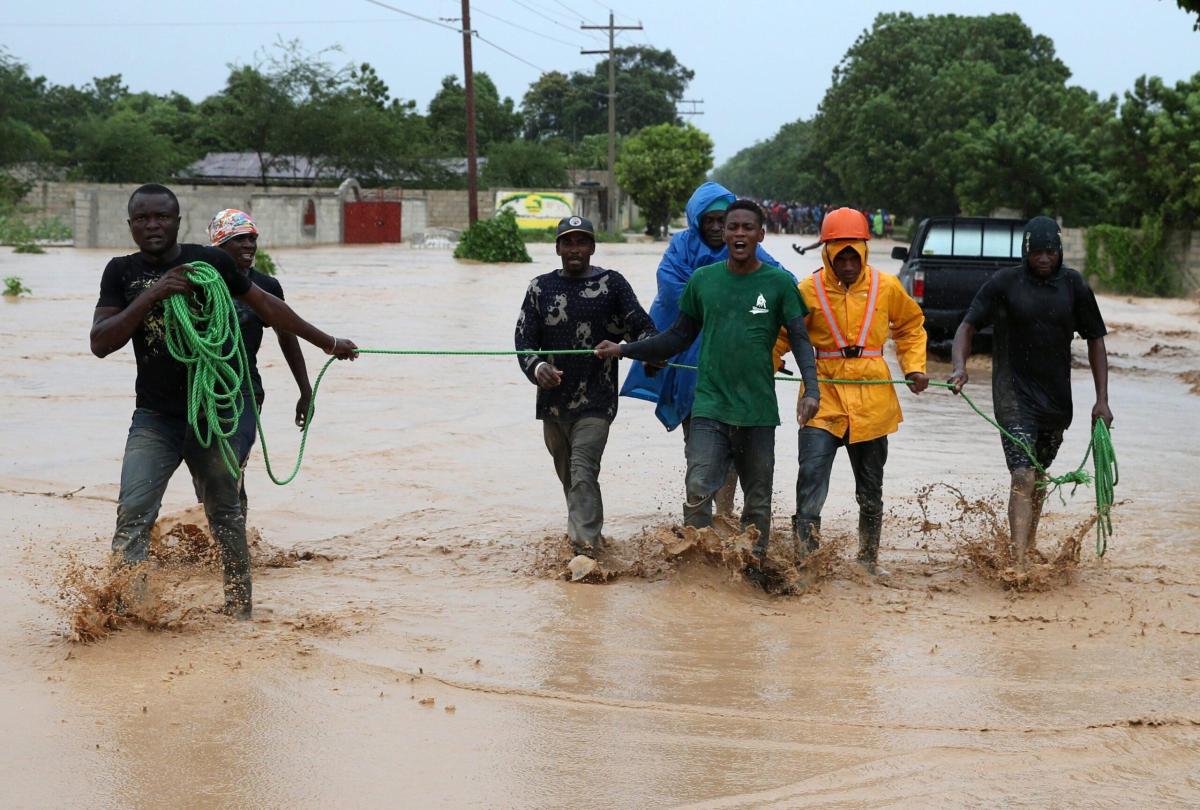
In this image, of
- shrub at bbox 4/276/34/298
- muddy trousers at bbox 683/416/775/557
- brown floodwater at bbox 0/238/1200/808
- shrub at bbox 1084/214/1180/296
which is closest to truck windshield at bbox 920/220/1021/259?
brown floodwater at bbox 0/238/1200/808

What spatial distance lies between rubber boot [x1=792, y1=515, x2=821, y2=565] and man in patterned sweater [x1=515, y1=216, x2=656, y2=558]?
3.18 feet

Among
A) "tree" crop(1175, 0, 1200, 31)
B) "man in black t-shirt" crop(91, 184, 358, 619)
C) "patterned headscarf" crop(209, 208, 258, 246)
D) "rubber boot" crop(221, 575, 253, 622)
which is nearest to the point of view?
"man in black t-shirt" crop(91, 184, 358, 619)

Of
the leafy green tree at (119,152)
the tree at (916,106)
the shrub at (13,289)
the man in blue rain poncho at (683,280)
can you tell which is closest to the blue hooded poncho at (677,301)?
the man in blue rain poncho at (683,280)

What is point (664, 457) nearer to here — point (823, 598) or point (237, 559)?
point (823, 598)

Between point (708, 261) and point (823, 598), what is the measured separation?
1749 millimetres

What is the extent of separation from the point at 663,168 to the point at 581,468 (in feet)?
184

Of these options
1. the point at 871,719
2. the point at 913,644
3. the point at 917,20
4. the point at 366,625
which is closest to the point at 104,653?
the point at 366,625

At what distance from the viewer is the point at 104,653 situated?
208 inches

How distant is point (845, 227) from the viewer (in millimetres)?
6234

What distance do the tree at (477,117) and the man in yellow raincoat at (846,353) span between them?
7288 centimetres

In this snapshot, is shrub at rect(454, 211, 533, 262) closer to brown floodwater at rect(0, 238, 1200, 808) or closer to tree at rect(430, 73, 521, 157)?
brown floodwater at rect(0, 238, 1200, 808)

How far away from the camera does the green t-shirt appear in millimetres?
6141

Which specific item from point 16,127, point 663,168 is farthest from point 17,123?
point 663,168

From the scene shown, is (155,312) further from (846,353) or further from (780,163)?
(780,163)
